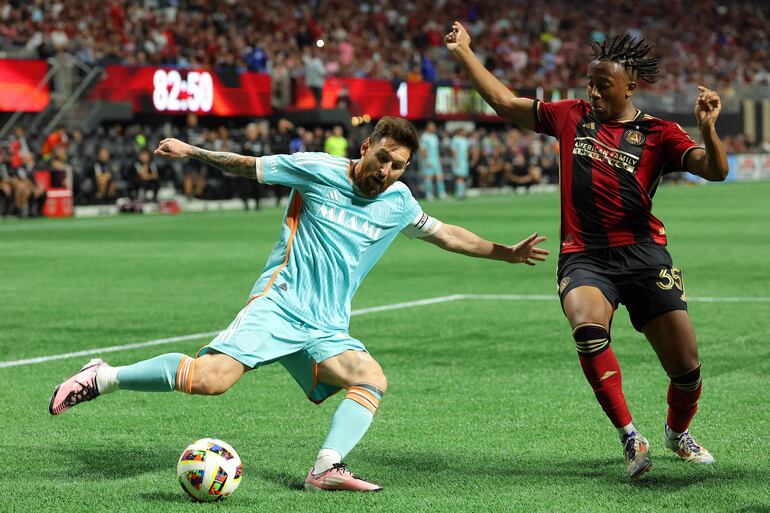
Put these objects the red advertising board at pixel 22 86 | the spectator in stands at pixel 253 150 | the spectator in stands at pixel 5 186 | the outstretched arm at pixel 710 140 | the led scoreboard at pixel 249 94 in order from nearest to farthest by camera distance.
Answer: the outstretched arm at pixel 710 140
the spectator in stands at pixel 5 186
the red advertising board at pixel 22 86
the spectator in stands at pixel 253 150
the led scoreboard at pixel 249 94

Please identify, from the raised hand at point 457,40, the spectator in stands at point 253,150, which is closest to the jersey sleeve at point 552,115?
the raised hand at point 457,40

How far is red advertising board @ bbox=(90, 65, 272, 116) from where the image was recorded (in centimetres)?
3183

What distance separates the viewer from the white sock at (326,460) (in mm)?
5730

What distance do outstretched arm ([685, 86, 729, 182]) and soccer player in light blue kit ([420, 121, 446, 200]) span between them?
94.2 ft

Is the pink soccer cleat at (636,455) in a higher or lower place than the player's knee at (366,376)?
lower

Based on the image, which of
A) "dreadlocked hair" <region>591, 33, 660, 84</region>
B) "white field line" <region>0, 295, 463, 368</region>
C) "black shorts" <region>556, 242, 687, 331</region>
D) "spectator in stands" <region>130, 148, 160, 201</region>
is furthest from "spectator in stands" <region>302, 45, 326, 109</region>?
"black shorts" <region>556, 242, 687, 331</region>

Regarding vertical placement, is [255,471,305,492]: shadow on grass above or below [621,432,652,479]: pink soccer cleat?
below

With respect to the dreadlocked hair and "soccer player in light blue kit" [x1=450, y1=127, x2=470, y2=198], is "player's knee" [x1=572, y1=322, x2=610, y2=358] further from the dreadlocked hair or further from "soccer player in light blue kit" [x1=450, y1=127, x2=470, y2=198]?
"soccer player in light blue kit" [x1=450, y1=127, x2=470, y2=198]

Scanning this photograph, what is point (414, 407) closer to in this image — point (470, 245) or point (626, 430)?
point (470, 245)

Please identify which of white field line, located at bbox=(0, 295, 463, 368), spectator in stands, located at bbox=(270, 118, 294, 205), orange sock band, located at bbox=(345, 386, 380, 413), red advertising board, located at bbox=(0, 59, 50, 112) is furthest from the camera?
spectator in stands, located at bbox=(270, 118, 294, 205)

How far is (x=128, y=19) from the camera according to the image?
35.2 m

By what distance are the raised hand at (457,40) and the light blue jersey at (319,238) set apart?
924 mm

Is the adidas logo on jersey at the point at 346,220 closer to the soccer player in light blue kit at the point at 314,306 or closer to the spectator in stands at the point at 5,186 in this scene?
the soccer player in light blue kit at the point at 314,306

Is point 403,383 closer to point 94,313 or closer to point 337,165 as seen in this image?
point 337,165
